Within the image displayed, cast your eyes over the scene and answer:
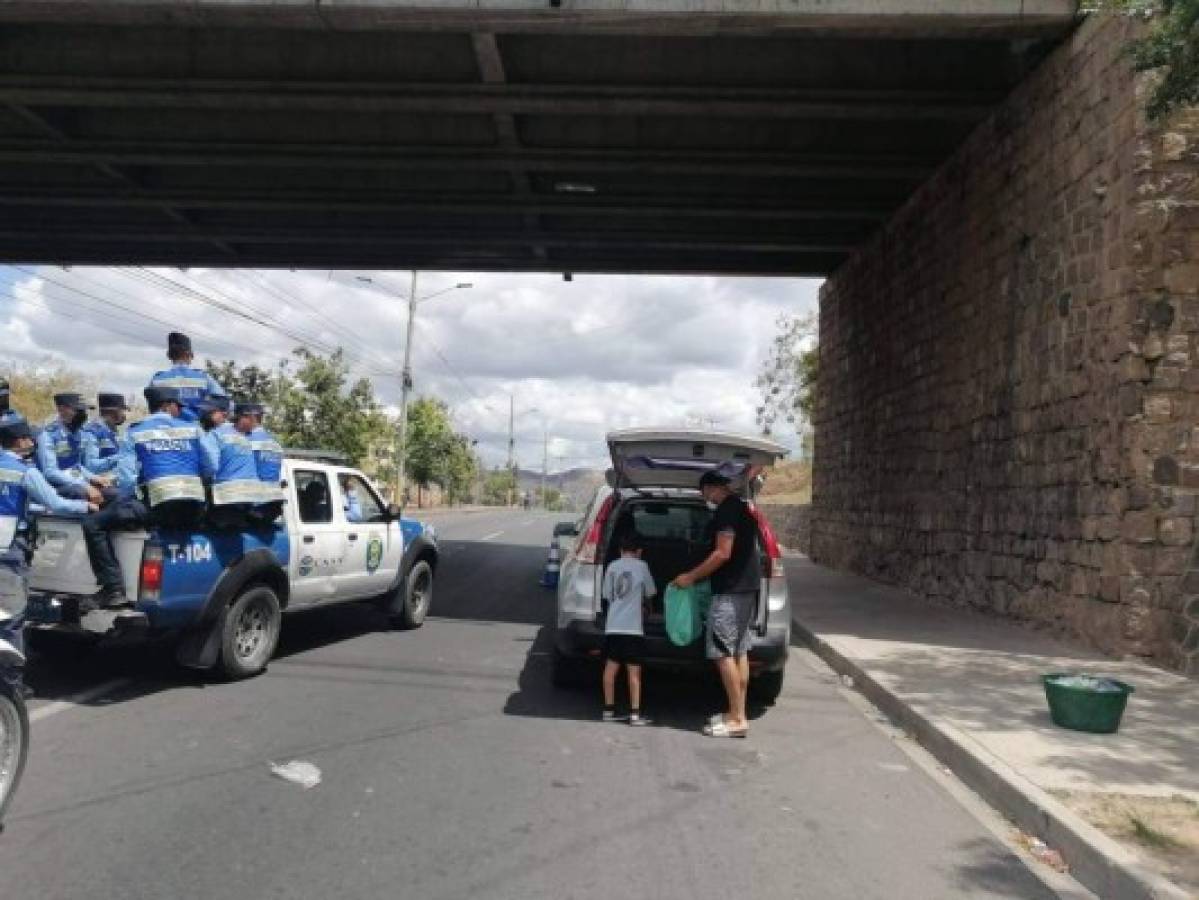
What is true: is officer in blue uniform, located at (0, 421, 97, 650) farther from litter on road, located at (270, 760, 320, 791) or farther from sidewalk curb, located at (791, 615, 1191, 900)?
sidewalk curb, located at (791, 615, 1191, 900)

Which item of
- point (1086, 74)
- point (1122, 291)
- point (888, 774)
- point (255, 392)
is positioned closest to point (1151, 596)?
point (1122, 291)

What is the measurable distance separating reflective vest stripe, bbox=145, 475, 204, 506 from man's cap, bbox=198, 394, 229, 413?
693 millimetres

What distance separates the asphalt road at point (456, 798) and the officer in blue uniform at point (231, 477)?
4.39 ft

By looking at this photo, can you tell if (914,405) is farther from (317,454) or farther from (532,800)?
(532,800)

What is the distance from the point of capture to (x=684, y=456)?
26.7ft

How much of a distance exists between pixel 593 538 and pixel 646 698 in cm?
147

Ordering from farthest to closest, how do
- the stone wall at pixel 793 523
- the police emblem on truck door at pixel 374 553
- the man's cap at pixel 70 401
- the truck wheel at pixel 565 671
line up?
the stone wall at pixel 793 523
the police emblem on truck door at pixel 374 553
the man's cap at pixel 70 401
the truck wheel at pixel 565 671

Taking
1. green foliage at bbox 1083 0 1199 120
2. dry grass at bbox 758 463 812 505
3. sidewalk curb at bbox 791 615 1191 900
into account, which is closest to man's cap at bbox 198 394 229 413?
sidewalk curb at bbox 791 615 1191 900

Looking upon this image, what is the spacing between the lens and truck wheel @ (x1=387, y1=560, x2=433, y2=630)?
37.1 ft

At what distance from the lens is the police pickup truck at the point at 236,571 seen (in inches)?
288

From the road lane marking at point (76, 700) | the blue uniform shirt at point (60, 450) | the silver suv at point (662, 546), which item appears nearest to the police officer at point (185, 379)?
the blue uniform shirt at point (60, 450)

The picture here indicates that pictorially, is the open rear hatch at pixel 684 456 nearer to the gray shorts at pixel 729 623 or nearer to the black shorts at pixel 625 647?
the gray shorts at pixel 729 623

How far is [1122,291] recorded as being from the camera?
982 centimetres

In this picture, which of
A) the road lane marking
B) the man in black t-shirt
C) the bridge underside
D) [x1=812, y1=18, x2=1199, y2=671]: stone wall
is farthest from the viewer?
the bridge underside
